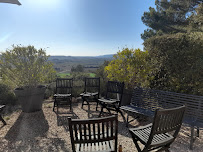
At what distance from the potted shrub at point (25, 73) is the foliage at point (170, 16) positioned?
1115 cm

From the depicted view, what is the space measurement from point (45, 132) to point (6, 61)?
2.57 meters

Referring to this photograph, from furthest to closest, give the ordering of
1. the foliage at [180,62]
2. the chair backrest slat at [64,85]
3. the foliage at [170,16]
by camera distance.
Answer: the foliage at [170,16] < the chair backrest slat at [64,85] < the foliage at [180,62]

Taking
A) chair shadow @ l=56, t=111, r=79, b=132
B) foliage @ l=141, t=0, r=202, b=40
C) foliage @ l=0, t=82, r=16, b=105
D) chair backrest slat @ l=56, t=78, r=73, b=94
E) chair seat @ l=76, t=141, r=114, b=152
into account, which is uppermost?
foliage @ l=141, t=0, r=202, b=40

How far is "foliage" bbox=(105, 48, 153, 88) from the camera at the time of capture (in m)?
4.63

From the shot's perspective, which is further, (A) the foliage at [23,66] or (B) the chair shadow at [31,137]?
(A) the foliage at [23,66]

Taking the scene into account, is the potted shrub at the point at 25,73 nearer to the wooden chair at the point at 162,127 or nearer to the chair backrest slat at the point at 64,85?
the chair backrest slat at the point at 64,85

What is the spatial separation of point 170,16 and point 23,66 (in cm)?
1413

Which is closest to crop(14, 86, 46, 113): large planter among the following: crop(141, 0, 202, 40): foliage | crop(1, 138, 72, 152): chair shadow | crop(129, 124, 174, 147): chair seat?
crop(1, 138, 72, 152): chair shadow

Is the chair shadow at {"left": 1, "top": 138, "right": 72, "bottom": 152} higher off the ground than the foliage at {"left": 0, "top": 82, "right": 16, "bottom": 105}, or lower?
lower

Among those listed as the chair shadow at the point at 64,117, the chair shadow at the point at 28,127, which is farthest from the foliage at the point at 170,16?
the chair shadow at the point at 28,127

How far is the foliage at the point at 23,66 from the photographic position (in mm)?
4477

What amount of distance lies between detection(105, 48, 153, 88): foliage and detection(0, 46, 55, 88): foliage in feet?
7.79

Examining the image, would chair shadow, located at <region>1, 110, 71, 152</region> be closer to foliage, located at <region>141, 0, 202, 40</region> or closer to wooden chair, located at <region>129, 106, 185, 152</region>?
wooden chair, located at <region>129, 106, 185, 152</region>

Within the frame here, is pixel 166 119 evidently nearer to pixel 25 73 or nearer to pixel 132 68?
pixel 132 68
